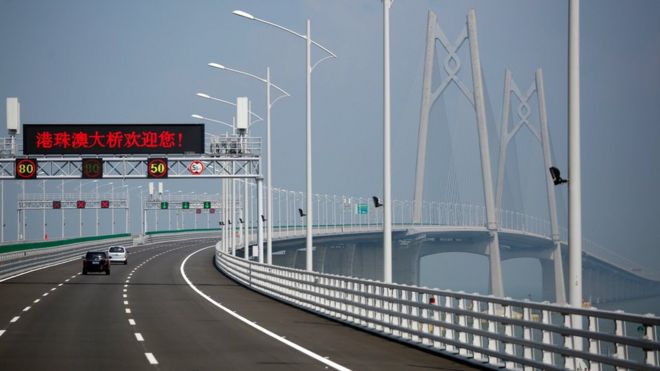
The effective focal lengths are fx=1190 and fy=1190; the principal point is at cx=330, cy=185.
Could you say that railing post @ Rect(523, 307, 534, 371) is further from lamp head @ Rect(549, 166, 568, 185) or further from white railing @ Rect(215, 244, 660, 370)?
lamp head @ Rect(549, 166, 568, 185)

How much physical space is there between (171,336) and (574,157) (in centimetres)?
1142

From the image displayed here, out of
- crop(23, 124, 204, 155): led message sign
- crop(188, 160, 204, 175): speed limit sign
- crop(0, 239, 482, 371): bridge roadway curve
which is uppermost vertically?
crop(23, 124, 204, 155): led message sign

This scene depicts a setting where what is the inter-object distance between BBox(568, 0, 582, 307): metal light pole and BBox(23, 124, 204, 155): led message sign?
40.7 m

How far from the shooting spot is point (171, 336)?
83.5 ft

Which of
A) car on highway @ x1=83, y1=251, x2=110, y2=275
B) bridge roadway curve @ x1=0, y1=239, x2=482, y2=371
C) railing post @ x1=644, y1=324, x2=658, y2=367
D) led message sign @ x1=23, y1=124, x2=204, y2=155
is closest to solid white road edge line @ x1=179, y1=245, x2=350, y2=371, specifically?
bridge roadway curve @ x1=0, y1=239, x2=482, y2=371

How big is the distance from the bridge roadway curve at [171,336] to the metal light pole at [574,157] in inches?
126

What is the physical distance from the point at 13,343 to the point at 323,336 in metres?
6.55

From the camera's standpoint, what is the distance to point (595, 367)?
1488 centimetres

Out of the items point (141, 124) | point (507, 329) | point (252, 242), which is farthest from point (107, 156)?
point (252, 242)

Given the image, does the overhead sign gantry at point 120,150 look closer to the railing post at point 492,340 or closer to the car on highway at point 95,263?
the car on highway at point 95,263

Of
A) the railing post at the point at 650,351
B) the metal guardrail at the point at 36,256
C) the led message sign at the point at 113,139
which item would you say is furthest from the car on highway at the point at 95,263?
the railing post at the point at 650,351

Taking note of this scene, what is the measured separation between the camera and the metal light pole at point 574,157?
16672 millimetres

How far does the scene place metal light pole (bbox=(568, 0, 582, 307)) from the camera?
16.7 meters

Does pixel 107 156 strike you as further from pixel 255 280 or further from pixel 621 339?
pixel 621 339
